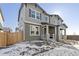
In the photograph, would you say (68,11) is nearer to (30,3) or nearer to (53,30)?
(53,30)

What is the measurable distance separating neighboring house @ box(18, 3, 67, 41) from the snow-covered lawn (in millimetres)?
207

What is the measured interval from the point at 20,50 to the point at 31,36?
50 cm

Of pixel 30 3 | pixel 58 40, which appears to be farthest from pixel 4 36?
pixel 58 40

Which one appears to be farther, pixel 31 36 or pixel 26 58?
pixel 31 36

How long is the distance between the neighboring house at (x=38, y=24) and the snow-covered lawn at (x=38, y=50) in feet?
0.68

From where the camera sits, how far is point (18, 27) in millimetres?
4434

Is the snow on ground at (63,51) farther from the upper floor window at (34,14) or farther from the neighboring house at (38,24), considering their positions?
the upper floor window at (34,14)

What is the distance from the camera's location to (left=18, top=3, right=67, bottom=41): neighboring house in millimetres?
4426

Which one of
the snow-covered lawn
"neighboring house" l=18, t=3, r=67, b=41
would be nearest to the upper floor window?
"neighboring house" l=18, t=3, r=67, b=41

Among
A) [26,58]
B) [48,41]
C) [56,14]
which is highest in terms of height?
[56,14]

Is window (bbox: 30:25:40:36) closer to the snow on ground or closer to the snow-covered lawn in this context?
the snow-covered lawn

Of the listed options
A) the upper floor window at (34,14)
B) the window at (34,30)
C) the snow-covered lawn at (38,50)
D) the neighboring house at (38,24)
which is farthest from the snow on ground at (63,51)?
the upper floor window at (34,14)

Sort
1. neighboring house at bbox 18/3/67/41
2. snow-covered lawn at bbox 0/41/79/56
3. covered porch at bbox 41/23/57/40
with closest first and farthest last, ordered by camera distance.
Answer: snow-covered lawn at bbox 0/41/79/56 → neighboring house at bbox 18/3/67/41 → covered porch at bbox 41/23/57/40

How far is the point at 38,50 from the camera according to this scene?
4.32m
